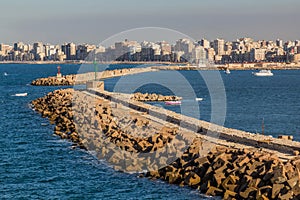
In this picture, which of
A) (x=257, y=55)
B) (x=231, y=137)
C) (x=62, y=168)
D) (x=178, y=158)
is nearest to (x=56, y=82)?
(x=62, y=168)

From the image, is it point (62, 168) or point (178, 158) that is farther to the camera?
point (62, 168)

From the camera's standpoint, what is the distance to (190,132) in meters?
25.2

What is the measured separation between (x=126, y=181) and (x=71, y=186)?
6.00ft

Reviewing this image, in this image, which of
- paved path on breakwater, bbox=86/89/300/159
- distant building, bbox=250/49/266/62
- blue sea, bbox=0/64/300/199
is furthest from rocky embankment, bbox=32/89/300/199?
distant building, bbox=250/49/266/62

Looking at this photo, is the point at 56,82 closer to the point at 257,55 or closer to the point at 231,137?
the point at 231,137

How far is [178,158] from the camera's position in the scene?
21.3 metres

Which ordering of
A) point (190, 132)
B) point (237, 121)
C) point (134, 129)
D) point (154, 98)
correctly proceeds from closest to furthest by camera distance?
point (190, 132), point (134, 129), point (237, 121), point (154, 98)

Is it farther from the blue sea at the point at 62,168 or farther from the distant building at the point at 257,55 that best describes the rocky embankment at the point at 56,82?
the distant building at the point at 257,55

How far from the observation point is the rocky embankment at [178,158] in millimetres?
16719

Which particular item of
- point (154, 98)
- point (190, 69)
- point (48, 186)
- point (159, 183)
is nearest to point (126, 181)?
point (159, 183)

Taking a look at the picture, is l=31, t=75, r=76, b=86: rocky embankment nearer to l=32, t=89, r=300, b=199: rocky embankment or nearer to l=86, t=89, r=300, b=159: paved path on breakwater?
l=32, t=89, r=300, b=199: rocky embankment

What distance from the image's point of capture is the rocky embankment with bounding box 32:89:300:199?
16.7m

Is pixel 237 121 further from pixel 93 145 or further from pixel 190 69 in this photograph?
pixel 190 69

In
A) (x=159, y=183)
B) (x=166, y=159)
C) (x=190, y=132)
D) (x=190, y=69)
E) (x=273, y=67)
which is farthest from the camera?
(x=273, y=67)
